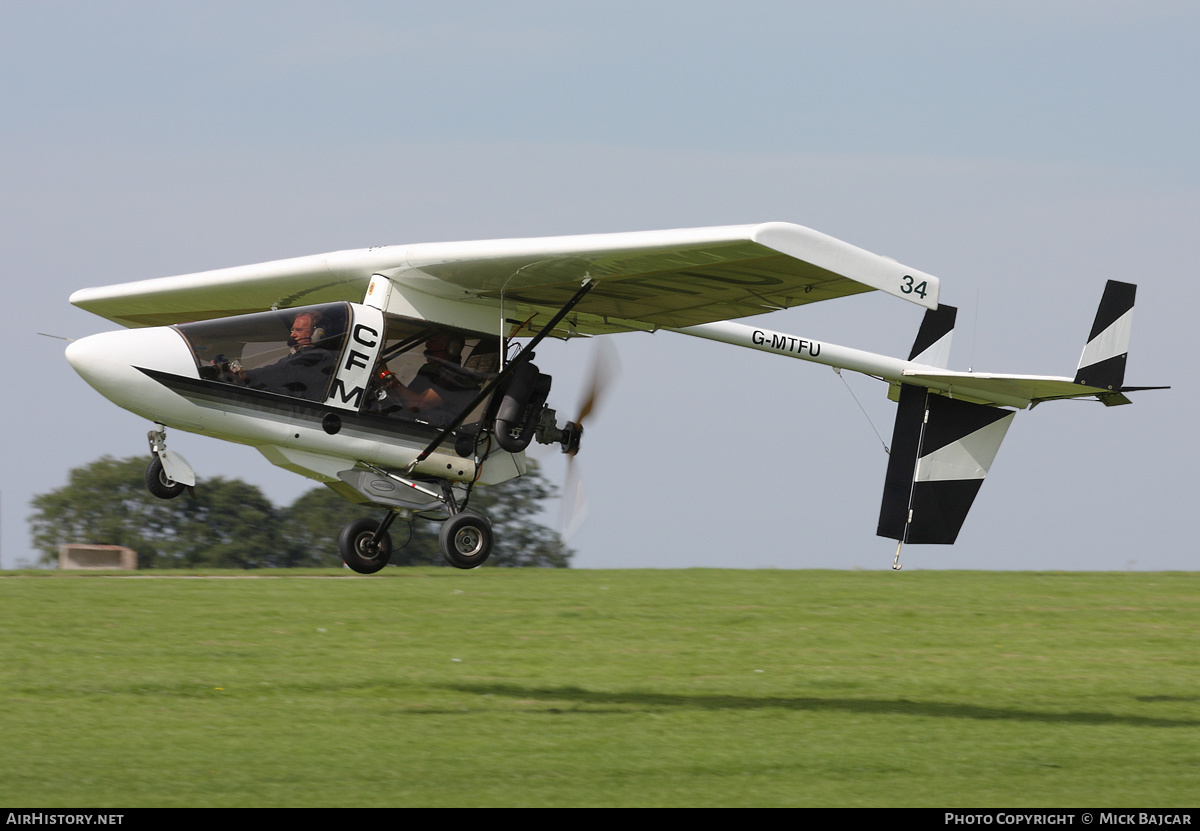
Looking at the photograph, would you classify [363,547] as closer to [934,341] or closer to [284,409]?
[284,409]

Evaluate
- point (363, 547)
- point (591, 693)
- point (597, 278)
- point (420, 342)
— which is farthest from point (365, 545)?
point (591, 693)

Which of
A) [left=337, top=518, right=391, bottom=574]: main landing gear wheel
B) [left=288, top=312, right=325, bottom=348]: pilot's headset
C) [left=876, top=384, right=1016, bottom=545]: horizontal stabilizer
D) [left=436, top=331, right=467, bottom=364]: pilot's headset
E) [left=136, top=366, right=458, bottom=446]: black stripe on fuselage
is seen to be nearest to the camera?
[left=136, top=366, right=458, bottom=446]: black stripe on fuselage

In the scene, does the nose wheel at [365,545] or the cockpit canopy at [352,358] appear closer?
the cockpit canopy at [352,358]

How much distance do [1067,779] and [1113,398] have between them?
5.57m

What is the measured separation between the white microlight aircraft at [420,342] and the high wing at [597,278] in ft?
0.08

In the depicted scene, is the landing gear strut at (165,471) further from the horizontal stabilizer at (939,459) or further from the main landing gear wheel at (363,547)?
the horizontal stabilizer at (939,459)

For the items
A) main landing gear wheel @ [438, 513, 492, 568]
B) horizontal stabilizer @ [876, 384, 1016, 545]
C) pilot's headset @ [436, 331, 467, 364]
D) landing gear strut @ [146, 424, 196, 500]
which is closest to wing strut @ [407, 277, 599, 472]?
pilot's headset @ [436, 331, 467, 364]

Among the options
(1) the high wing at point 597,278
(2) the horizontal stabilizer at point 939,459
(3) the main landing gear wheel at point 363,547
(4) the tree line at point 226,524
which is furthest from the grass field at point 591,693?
(4) the tree line at point 226,524

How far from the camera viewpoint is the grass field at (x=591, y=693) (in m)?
13.6

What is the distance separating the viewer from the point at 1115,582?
120 ft

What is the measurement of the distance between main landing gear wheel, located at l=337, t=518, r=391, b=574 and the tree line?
131 ft

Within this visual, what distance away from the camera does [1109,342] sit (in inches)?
693

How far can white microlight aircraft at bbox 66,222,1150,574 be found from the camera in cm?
1302

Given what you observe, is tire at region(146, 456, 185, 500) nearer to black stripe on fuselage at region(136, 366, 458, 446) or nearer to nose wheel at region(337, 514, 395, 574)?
black stripe on fuselage at region(136, 366, 458, 446)
